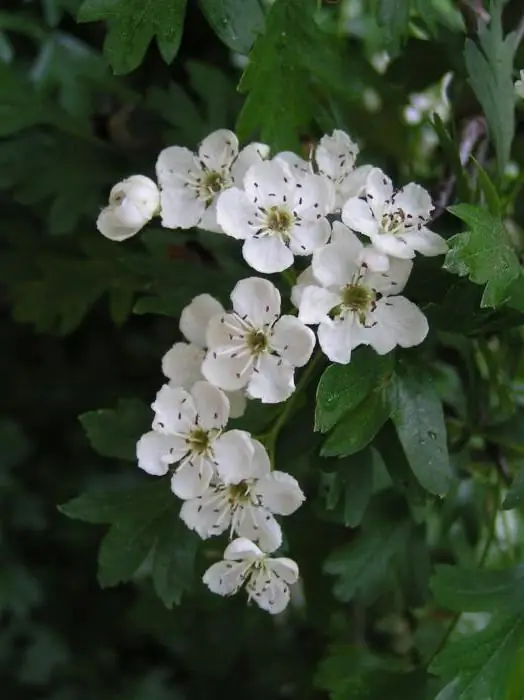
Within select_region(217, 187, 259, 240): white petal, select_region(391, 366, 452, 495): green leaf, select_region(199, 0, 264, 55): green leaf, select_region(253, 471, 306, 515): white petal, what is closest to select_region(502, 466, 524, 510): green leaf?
select_region(391, 366, 452, 495): green leaf

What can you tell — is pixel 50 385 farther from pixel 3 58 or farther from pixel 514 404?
pixel 514 404

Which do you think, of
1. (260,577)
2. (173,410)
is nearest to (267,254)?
(173,410)

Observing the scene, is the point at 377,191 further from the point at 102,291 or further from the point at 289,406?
the point at 102,291

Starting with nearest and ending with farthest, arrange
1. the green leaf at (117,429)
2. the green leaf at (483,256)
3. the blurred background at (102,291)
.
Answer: the green leaf at (483,256) → the green leaf at (117,429) → the blurred background at (102,291)

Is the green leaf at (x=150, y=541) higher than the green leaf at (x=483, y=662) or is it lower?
lower

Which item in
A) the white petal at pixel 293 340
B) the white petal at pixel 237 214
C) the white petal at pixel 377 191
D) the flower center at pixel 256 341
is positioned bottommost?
the flower center at pixel 256 341

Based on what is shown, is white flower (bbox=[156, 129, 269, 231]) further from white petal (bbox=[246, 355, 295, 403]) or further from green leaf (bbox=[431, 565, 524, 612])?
green leaf (bbox=[431, 565, 524, 612])

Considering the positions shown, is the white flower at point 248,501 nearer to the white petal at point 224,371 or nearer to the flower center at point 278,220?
the white petal at point 224,371

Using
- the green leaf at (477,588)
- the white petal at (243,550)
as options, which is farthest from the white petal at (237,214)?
the green leaf at (477,588)
